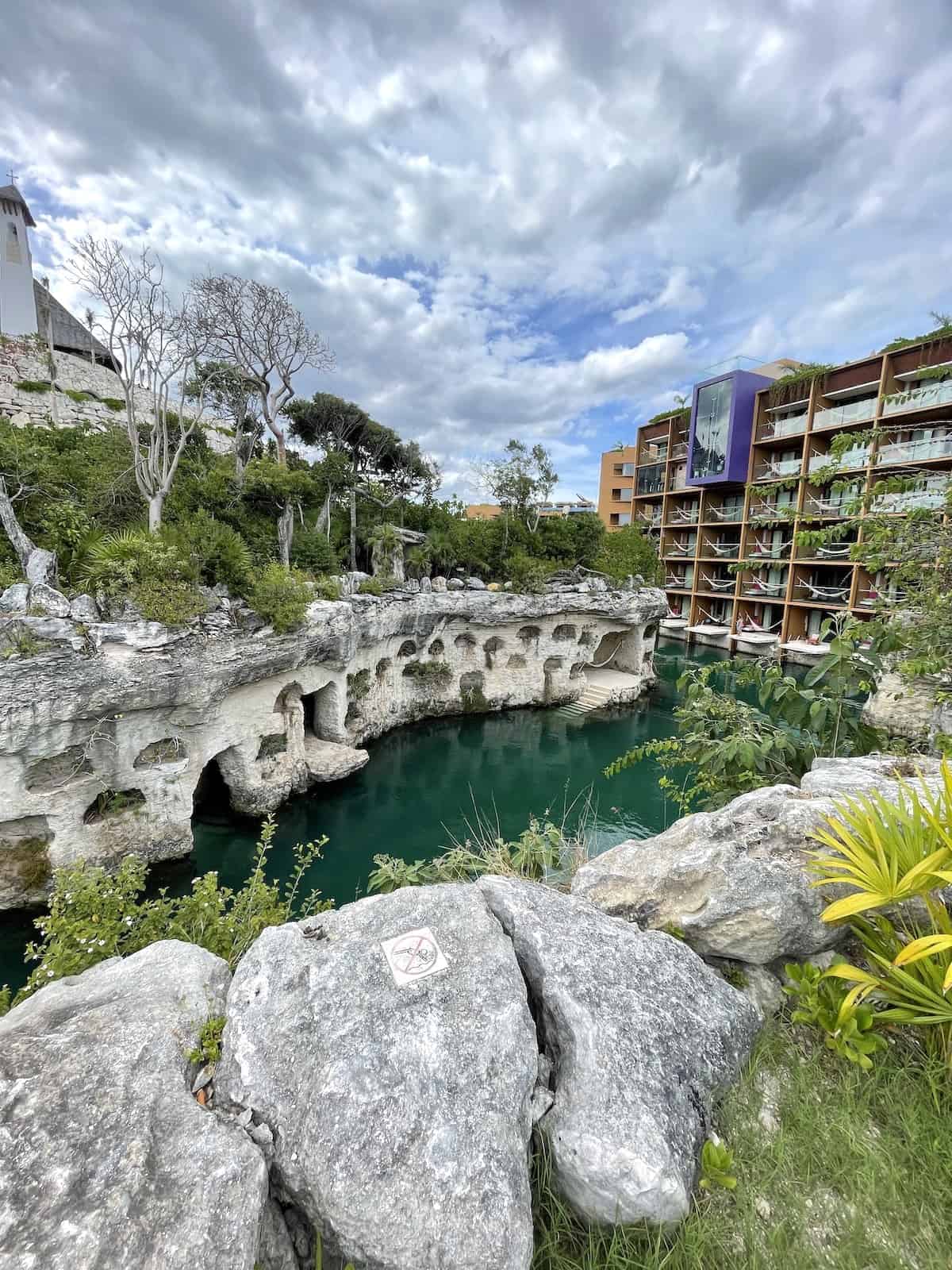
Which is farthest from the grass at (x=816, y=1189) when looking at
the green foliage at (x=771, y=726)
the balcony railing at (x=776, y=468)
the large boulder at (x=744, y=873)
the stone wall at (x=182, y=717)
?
the balcony railing at (x=776, y=468)

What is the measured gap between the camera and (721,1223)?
178 centimetres

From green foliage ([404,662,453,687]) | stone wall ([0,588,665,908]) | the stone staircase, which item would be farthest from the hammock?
green foliage ([404,662,453,687])

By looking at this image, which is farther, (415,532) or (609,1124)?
(415,532)

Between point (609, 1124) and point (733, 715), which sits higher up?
point (733, 715)

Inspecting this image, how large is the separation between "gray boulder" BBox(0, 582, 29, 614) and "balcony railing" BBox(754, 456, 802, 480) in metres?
24.9

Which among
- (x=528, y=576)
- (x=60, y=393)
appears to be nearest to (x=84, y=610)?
(x=528, y=576)

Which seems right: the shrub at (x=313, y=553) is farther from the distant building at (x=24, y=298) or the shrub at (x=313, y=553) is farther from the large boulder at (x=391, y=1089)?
the distant building at (x=24, y=298)

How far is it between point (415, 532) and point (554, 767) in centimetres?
869

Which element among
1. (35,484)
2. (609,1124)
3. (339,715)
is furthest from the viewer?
(339,715)

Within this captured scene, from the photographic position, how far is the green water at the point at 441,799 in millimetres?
9234

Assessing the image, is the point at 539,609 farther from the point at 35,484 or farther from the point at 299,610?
the point at 35,484

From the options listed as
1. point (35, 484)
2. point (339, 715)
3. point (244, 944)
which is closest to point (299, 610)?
point (339, 715)

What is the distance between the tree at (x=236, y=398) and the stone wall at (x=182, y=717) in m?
5.67

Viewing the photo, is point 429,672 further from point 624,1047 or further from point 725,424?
point 725,424
